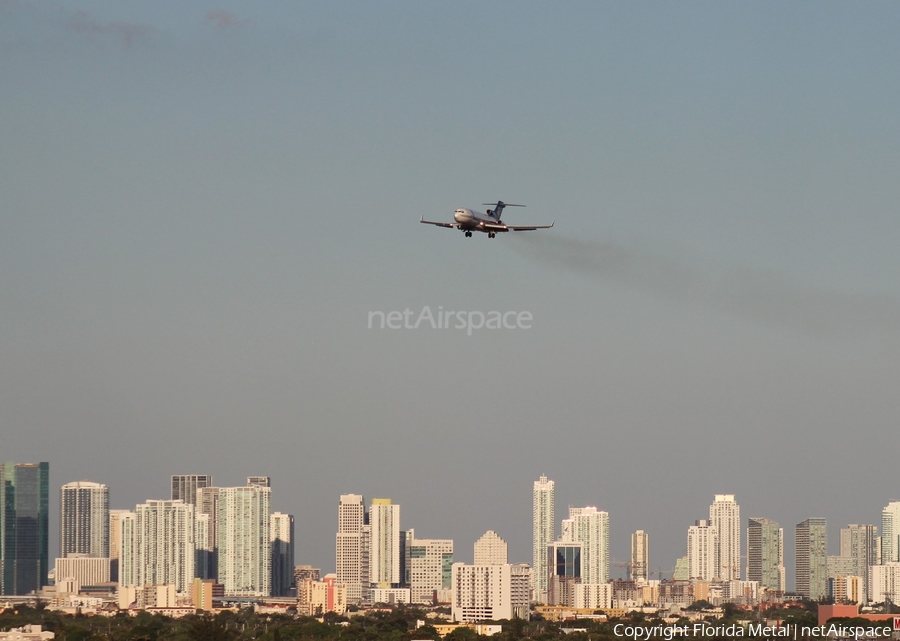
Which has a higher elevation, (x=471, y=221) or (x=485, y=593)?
(x=471, y=221)

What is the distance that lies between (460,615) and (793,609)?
37.4 m

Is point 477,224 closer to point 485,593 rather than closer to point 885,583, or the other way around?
point 485,593

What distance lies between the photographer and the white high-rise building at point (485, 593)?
15712cm

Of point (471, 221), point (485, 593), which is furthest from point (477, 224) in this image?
point (485, 593)

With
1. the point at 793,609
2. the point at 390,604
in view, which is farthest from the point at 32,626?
the point at 390,604

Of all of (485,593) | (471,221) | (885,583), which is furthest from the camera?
(885,583)

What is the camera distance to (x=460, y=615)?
15412 centimetres

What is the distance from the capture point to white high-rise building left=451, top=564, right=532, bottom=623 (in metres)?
157

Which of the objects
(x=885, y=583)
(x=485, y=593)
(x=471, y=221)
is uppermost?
(x=471, y=221)

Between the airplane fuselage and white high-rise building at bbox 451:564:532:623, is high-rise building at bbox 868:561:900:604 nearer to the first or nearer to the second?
white high-rise building at bbox 451:564:532:623

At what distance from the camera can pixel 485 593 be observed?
161 m

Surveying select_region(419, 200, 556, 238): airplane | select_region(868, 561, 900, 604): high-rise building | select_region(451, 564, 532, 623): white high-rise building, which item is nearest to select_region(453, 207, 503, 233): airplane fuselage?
select_region(419, 200, 556, 238): airplane

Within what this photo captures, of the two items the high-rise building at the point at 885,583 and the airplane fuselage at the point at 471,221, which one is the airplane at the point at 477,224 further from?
the high-rise building at the point at 885,583

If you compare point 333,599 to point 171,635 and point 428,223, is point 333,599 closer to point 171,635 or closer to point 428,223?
point 171,635
